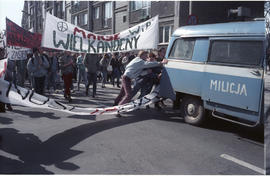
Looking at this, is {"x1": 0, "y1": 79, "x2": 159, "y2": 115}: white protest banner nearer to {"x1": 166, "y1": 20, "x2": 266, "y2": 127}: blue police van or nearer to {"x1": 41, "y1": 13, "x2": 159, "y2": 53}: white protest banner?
{"x1": 166, "y1": 20, "x2": 266, "y2": 127}: blue police van

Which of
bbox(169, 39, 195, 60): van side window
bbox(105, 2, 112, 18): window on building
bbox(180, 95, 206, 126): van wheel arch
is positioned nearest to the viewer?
bbox(180, 95, 206, 126): van wheel arch

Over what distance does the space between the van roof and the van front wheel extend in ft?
4.96

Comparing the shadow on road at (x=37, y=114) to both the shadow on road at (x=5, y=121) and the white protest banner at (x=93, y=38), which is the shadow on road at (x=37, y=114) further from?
the white protest banner at (x=93, y=38)

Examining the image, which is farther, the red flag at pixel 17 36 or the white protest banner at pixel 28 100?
the red flag at pixel 17 36

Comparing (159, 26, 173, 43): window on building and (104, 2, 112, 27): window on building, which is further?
(104, 2, 112, 27): window on building

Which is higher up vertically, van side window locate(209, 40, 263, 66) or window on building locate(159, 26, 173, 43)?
window on building locate(159, 26, 173, 43)

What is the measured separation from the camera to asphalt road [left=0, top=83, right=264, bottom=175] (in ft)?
11.6

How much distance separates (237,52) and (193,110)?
166cm

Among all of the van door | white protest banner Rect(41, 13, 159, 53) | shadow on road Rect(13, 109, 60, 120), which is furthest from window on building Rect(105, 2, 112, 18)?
the van door

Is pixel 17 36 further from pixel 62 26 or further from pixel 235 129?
pixel 235 129

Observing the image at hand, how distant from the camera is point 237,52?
4734 millimetres

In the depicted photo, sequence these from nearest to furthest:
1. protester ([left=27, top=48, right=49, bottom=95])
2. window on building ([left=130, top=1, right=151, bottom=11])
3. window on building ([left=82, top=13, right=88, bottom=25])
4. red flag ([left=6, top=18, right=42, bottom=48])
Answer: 1. red flag ([left=6, top=18, right=42, bottom=48])
2. protester ([left=27, top=48, right=49, bottom=95])
3. window on building ([left=130, top=1, right=151, bottom=11])
4. window on building ([left=82, top=13, right=88, bottom=25])

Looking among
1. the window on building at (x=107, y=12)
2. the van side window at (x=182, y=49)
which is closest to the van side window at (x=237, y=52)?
the van side window at (x=182, y=49)

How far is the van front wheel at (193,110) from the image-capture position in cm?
549
